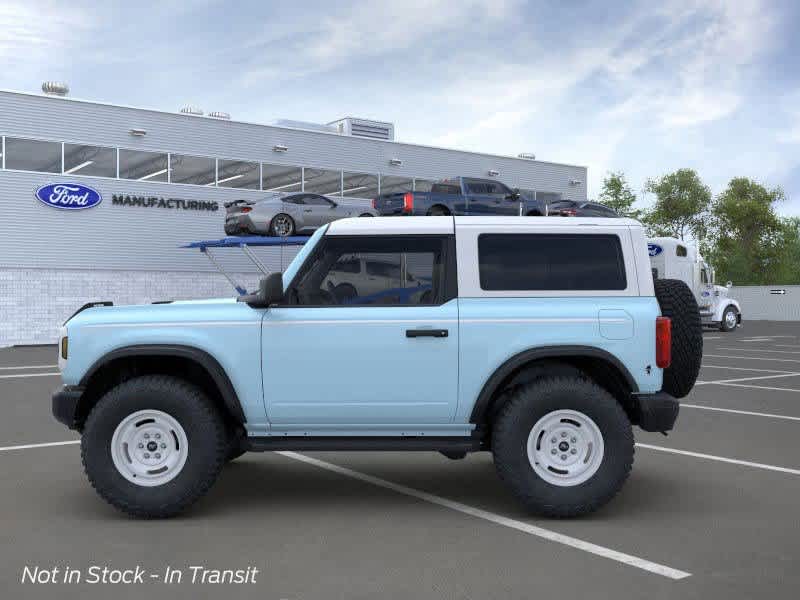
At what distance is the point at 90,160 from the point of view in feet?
104

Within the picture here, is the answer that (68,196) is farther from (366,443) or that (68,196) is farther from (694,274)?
(366,443)

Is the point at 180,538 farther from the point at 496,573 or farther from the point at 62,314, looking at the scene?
the point at 62,314

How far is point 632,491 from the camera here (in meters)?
6.66

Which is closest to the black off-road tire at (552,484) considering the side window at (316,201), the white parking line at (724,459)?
the white parking line at (724,459)

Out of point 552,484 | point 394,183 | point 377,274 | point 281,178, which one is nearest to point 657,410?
point 552,484

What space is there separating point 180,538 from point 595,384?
278 cm

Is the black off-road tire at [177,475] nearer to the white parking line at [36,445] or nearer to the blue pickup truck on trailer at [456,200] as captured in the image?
the white parking line at [36,445]

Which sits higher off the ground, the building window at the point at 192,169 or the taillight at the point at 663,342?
the building window at the point at 192,169

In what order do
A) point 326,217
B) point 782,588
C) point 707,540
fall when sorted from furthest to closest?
point 326,217 → point 707,540 → point 782,588

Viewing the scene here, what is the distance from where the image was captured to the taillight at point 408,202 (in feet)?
78.0

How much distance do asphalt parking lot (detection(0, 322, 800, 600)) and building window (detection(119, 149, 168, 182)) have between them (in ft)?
82.9

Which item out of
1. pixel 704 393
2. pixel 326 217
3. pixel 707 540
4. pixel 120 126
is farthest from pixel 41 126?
pixel 707 540

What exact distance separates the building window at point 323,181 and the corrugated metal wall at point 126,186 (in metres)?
0.33

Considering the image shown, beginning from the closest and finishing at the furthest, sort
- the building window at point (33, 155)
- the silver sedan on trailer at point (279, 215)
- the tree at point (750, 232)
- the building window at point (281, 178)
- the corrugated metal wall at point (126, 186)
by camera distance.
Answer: the silver sedan on trailer at point (279, 215) → the building window at point (33, 155) → the corrugated metal wall at point (126, 186) → the building window at point (281, 178) → the tree at point (750, 232)
